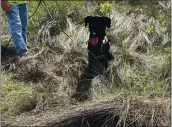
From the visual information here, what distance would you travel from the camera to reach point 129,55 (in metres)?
5.41

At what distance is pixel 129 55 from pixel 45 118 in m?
1.55

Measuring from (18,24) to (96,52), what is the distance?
38.9 inches

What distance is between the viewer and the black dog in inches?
197

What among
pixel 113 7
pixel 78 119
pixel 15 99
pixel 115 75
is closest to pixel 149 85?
pixel 115 75

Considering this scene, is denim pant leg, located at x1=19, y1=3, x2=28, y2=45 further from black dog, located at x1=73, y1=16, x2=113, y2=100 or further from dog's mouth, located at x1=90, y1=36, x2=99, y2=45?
dog's mouth, located at x1=90, y1=36, x2=99, y2=45

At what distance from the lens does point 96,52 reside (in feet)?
16.8

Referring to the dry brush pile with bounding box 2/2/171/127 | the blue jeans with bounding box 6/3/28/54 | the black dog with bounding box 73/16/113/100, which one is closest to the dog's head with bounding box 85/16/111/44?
the black dog with bounding box 73/16/113/100

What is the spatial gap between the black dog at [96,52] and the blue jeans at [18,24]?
821mm

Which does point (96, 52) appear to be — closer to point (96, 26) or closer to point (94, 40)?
point (94, 40)

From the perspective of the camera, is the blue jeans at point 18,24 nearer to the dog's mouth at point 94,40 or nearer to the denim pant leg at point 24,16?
the denim pant leg at point 24,16

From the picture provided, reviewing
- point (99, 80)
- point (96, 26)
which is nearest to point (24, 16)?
point (96, 26)

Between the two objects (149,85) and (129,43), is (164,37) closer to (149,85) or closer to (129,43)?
(129,43)

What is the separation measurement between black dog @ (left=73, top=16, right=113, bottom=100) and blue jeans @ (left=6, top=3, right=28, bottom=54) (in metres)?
0.82

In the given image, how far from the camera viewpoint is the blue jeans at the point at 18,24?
5.24 meters
